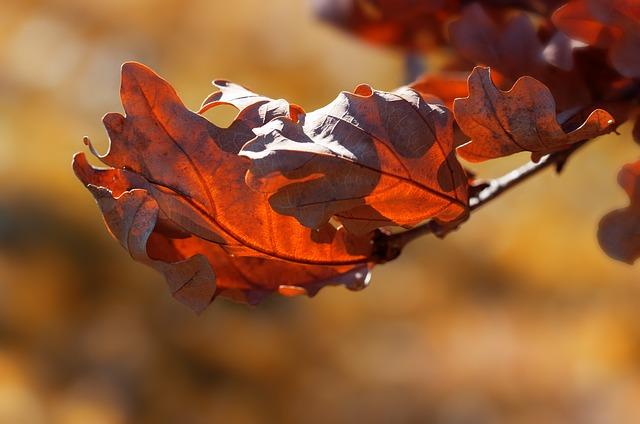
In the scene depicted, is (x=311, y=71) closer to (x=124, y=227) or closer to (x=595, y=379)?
(x=595, y=379)

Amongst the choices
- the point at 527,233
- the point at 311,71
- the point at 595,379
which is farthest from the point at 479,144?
the point at 311,71

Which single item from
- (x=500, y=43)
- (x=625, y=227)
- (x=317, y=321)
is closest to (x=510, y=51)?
(x=500, y=43)

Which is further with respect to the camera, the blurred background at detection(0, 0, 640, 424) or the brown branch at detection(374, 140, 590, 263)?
the blurred background at detection(0, 0, 640, 424)

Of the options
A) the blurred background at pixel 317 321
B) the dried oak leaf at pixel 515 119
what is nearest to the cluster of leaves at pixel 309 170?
the dried oak leaf at pixel 515 119

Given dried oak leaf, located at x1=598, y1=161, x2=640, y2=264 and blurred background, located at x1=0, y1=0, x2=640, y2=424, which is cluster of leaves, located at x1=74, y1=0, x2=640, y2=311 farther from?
blurred background, located at x1=0, y1=0, x2=640, y2=424

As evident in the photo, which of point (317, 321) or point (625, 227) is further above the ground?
point (625, 227)

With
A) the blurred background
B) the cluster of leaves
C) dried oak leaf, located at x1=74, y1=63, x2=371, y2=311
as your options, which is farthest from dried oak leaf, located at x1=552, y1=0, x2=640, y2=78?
the blurred background

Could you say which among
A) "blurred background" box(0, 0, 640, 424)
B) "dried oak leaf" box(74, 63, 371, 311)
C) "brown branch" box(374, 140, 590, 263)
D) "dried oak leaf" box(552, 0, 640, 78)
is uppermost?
"dried oak leaf" box(552, 0, 640, 78)

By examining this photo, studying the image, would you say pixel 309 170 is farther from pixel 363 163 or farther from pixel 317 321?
pixel 317 321
